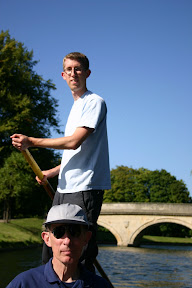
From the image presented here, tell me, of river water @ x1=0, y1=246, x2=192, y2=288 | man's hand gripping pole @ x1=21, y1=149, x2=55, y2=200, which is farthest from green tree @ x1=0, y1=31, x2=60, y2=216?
man's hand gripping pole @ x1=21, y1=149, x2=55, y2=200

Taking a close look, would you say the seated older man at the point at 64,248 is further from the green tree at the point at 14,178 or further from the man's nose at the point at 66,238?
the green tree at the point at 14,178

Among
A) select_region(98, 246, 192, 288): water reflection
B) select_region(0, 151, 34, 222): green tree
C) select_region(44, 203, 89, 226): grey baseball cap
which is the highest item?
select_region(0, 151, 34, 222): green tree

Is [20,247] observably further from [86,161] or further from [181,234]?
[181,234]

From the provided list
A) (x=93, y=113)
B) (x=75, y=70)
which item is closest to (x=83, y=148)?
(x=93, y=113)

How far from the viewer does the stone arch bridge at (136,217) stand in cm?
3117

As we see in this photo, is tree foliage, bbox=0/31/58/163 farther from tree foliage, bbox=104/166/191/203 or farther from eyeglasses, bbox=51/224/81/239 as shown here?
tree foliage, bbox=104/166/191/203

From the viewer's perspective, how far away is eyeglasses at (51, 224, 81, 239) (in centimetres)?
188

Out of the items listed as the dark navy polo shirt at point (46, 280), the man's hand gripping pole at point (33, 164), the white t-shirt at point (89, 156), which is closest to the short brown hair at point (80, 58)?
the white t-shirt at point (89, 156)

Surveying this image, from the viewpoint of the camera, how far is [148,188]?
49031 mm

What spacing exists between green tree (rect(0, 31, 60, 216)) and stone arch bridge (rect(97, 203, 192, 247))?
10876 millimetres

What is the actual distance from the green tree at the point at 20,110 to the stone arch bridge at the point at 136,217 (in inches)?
428

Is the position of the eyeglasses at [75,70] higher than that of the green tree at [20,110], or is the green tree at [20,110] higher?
the green tree at [20,110]

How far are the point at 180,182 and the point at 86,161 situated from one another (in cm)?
4611

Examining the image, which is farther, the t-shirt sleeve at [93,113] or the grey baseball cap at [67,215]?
the t-shirt sleeve at [93,113]
